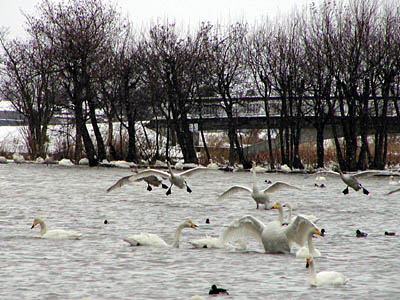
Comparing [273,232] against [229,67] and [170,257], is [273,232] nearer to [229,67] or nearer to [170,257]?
[170,257]

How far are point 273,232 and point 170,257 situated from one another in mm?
1540

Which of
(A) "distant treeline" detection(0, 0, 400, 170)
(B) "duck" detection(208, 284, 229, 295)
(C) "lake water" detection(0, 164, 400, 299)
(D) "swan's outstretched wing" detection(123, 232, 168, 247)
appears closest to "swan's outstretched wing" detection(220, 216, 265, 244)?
(C) "lake water" detection(0, 164, 400, 299)

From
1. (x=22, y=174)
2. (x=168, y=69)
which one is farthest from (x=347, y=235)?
(x=168, y=69)

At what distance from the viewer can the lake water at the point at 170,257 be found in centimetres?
810

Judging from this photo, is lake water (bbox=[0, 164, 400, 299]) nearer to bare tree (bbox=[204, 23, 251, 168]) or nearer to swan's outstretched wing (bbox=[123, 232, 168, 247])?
swan's outstretched wing (bbox=[123, 232, 168, 247])

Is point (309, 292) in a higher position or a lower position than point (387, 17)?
lower

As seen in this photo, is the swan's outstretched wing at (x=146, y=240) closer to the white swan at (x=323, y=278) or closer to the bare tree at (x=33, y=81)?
the white swan at (x=323, y=278)

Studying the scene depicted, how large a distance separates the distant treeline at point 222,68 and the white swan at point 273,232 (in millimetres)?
29291

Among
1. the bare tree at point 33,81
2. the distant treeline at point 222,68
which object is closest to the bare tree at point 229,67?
the distant treeline at point 222,68

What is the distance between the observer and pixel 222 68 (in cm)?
4512

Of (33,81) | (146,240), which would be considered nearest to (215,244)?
(146,240)

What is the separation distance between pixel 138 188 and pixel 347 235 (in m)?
13.5

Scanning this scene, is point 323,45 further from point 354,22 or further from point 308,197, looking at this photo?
point 308,197

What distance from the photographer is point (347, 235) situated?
12961 millimetres
